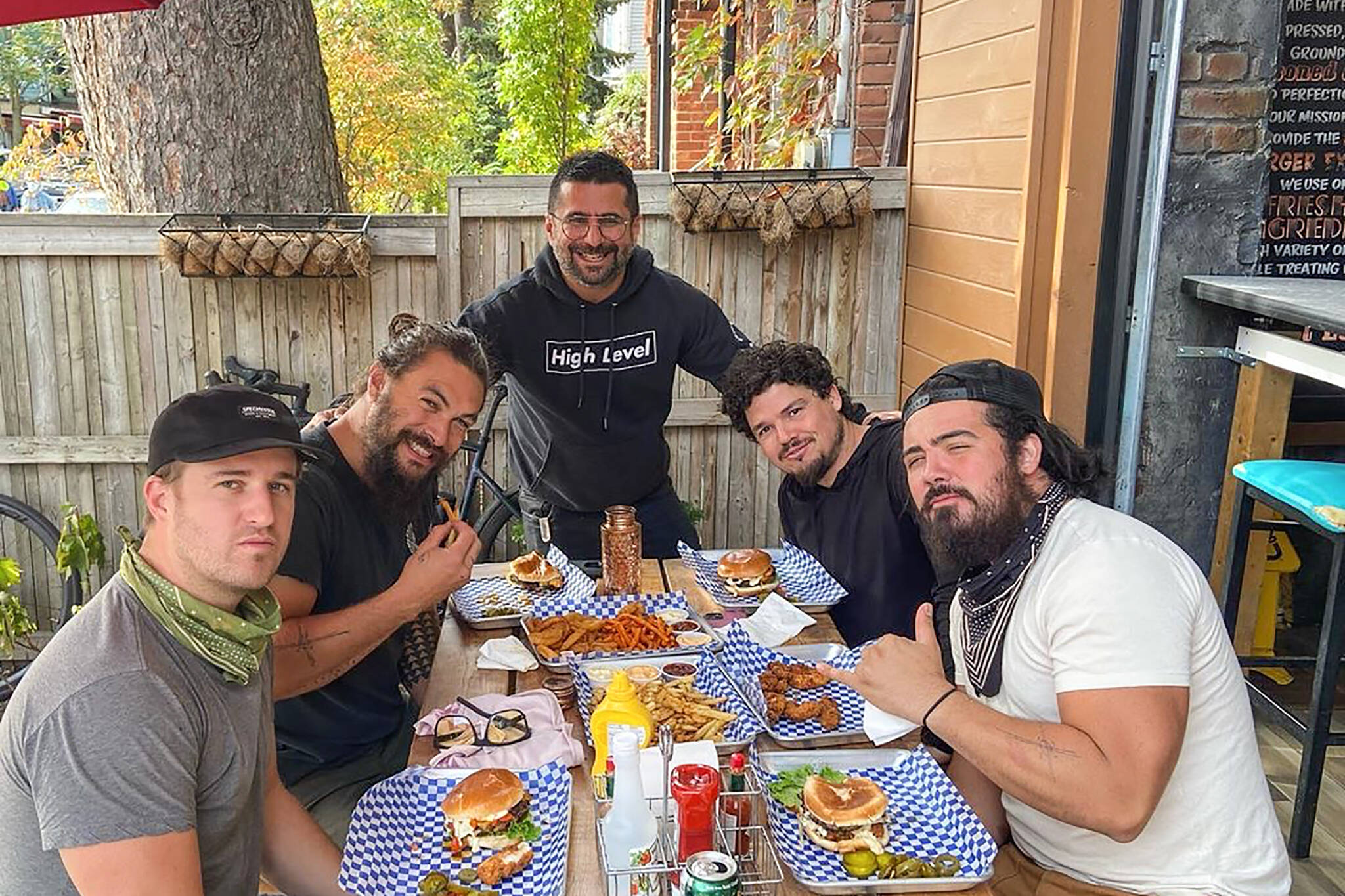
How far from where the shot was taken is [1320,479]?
132 inches

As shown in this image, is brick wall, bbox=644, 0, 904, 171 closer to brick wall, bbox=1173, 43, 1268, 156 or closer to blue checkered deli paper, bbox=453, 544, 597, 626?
brick wall, bbox=1173, 43, 1268, 156

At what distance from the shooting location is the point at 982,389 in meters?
2.10

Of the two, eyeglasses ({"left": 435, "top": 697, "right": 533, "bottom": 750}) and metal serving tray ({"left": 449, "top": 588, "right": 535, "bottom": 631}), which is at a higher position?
eyeglasses ({"left": 435, "top": 697, "right": 533, "bottom": 750})

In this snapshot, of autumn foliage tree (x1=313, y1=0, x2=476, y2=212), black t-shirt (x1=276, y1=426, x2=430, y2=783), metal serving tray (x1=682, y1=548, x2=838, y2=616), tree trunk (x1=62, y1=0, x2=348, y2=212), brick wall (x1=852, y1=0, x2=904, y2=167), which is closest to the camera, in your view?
black t-shirt (x1=276, y1=426, x2=430, y2=783)

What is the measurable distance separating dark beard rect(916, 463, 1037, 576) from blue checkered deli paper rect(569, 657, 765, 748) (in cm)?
53

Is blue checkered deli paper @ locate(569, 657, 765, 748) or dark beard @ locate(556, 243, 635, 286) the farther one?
dark beard @ locate(556, 243, 635, 286)

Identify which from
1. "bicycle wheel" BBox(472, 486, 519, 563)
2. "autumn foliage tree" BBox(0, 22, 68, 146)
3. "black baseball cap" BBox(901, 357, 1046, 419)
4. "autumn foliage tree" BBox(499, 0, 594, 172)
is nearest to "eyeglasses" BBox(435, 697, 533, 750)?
"black baseball cap" BBox(901, 357, 1046, 419)

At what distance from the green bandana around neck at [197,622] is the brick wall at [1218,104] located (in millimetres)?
3296

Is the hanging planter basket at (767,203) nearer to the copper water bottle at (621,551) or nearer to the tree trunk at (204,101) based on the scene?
the tree trunk at (204,101)

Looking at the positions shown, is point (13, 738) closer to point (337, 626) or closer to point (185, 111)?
point (337, 626)

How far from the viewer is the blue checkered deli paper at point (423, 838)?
5.88ft

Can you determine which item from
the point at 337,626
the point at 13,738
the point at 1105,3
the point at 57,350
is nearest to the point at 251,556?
the point at 13,738

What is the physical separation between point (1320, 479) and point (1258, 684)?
139 cm

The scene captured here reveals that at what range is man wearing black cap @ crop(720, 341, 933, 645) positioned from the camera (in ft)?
9.89
